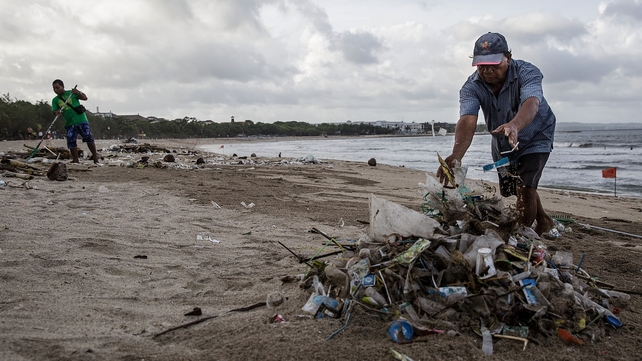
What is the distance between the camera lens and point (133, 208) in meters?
4.66

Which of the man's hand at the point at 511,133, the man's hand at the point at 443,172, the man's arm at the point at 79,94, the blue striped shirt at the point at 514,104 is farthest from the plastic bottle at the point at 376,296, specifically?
the man's arm at the point at 79,94

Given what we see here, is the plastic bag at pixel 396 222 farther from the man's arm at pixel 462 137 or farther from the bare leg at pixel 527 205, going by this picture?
the bare leg at pixel 527 205

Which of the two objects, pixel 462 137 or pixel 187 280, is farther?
pixel 462 137

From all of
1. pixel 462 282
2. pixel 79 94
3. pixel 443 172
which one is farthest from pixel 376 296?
pixel 79 94

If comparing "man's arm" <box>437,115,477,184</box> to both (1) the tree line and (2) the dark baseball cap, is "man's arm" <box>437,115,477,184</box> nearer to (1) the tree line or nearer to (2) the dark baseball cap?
(2) the dark baseball cap

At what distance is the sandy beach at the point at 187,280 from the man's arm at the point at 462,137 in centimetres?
127

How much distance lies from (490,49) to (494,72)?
16 centimetres

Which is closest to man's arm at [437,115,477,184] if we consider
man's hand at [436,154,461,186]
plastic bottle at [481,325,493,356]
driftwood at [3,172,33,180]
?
man's hand at [436,154,461,186]

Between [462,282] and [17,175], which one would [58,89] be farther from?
[462,282]

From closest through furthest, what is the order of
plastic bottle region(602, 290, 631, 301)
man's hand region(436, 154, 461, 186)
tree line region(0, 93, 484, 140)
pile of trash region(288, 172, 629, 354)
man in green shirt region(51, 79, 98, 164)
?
1. pile of trash region(288, 172, 629, 354)
2. plastic bottle region(602, 290, 631, 301)
3. man's hand region(436, 154, 461, 186)
4. man in green shirt region(51, 79, 98, 164)
5. tree line region(0, 93, 484, 140)

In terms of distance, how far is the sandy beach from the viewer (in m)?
1.86

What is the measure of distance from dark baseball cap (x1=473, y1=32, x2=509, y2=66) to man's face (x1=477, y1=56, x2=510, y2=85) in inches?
2.2

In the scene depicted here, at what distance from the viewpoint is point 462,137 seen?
297 centimetres

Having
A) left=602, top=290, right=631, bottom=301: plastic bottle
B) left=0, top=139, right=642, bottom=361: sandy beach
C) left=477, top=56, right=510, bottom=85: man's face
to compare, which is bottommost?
left=602, top=290, right=631, bottom=301: plastic bottle
